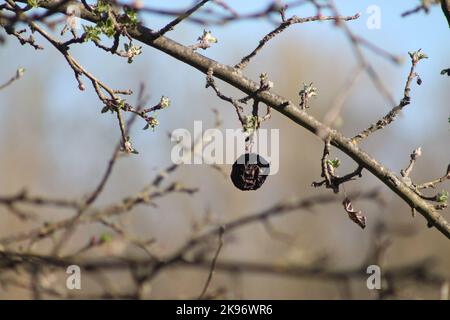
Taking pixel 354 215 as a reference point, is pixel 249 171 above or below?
above

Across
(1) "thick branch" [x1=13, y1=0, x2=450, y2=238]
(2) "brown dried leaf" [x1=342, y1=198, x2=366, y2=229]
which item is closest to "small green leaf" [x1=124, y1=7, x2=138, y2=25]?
(1) "thick branch" [x1=13, y1=0, x2=450, y2=238]

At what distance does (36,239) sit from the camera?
313 cm

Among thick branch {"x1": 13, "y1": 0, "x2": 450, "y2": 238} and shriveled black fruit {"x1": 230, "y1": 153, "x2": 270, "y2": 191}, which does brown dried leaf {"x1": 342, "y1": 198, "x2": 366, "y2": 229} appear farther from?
shriveled black fruit {"x1": 230, "y1": 153, "x2": 270, "y2": 191}

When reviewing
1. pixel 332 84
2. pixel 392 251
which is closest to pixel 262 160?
pixel 392 251

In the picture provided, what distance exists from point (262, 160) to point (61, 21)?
2.57 ft

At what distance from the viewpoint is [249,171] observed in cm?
217

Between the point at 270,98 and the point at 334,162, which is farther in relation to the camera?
the point at 334,162

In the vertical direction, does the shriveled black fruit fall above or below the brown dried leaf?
above

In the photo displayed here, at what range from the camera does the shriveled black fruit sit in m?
2.16

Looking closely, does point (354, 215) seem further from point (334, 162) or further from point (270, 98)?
point (270, 98)

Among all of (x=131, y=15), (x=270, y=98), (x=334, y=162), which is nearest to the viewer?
(x=131, y=15)

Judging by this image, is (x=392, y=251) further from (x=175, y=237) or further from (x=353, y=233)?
(x=175, y=237)

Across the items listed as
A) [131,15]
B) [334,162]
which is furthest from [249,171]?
[131,15]
